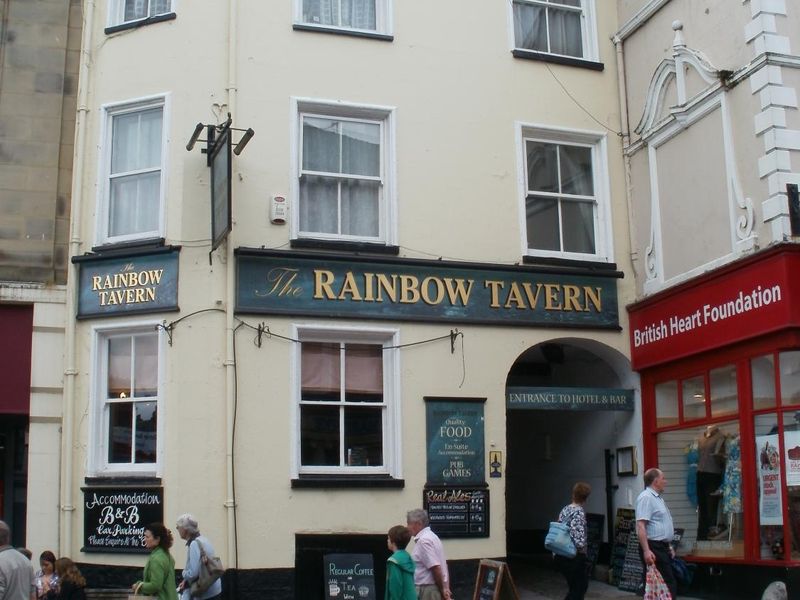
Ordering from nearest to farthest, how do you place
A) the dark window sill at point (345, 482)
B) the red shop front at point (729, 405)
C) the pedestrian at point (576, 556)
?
1. the pedestrian at point (576, 556)
2. the red shop front at point (729, 405)
3. the dark window sill at point (345, 482)

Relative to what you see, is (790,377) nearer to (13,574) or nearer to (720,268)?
(720,268)

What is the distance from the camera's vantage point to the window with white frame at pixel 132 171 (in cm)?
1414

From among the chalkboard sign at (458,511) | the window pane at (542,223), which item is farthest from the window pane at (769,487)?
the window pane at (542,223)

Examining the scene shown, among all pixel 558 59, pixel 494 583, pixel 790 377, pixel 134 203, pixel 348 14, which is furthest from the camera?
pixel 558 59

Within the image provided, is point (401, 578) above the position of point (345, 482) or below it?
below

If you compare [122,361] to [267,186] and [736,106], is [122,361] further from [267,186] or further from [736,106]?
[736,106]

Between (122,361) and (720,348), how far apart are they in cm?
753

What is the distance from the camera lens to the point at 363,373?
14148 millimetres

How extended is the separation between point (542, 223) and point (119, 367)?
6.15 m

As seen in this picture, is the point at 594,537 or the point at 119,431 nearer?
the point at 119,431

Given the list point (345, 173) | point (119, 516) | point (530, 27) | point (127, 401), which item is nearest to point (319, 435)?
point (127, 401)

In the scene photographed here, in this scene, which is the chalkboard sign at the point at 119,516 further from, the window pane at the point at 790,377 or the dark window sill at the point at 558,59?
the dark window sill at the point at 558,59

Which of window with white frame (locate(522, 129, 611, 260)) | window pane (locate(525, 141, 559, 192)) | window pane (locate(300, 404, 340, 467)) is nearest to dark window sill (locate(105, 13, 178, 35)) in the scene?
window with white frame (locate(522, 129, 611, 260))

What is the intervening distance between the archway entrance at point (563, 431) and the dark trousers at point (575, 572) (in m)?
2.87
